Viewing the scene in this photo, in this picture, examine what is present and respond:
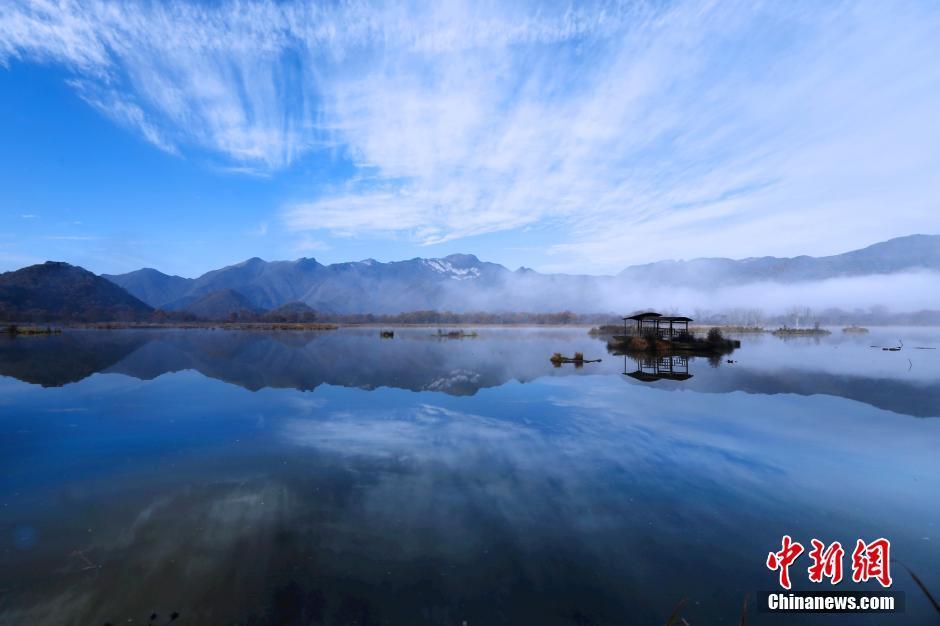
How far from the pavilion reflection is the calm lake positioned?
9.41 m

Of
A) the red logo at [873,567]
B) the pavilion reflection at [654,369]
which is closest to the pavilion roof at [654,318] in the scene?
the pavilion reflection at [654,369]

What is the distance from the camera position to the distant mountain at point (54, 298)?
153 metres

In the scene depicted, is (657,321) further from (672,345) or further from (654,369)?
(654,369)

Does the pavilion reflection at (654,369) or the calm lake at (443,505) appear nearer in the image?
the calm lake at (443,505)

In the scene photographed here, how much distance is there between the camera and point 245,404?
20141 millimetres

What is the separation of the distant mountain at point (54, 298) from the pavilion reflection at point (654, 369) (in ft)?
613

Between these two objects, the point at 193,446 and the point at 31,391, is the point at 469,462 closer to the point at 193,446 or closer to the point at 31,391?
the point at 193,446

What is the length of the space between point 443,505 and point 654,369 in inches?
1206

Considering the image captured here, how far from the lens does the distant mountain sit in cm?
15338

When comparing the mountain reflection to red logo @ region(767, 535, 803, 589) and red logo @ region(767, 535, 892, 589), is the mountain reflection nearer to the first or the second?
red logo @ region(767, 535, 803, 589)

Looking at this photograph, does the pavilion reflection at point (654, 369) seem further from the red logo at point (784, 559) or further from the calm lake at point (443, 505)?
the red logo at point (784, 559)

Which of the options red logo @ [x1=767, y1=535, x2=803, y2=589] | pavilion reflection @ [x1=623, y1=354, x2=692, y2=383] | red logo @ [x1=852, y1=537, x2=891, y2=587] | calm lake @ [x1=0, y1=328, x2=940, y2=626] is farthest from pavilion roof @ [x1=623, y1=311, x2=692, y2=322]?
red logo @ [x1=767, y1=535, x2=803, y2=589]

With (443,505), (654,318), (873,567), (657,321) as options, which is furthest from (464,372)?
(654,318)

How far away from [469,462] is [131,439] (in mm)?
11383
